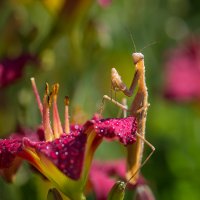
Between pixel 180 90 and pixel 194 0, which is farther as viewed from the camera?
pixel 194 0

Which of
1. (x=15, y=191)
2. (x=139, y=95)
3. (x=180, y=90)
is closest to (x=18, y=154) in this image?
(x=139, y=95)

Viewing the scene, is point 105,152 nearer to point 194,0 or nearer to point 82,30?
point 82,30

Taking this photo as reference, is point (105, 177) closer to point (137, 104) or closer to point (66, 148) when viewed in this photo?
point (137, 104)

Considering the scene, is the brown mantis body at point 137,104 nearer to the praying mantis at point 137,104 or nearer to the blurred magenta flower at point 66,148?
the praying mantis at point 137,104

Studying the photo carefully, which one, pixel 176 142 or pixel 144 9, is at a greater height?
pixel 144 9

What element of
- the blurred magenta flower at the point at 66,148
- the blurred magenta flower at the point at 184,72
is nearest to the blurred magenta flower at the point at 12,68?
the blurred magenta flower at the point at 66,148

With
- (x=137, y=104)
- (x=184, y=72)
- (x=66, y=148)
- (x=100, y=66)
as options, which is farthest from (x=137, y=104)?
(x=184, y=72)

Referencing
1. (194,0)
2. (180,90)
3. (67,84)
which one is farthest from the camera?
(194,0)
